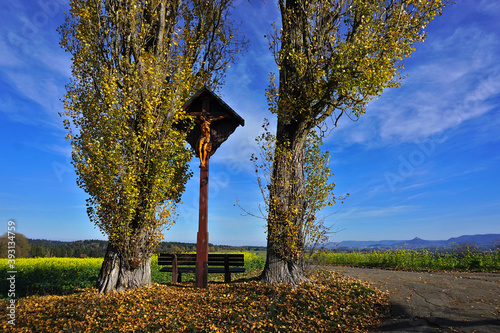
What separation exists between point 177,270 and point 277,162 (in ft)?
16.9

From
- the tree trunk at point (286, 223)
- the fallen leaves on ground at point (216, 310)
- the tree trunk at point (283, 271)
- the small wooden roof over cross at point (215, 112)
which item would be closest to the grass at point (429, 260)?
the tree trunk at point (283, 271)

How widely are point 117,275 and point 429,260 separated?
14.8 meters

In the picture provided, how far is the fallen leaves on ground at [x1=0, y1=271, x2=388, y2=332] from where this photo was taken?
21.6 ft

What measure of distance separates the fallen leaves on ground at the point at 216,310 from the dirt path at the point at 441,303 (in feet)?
1.69

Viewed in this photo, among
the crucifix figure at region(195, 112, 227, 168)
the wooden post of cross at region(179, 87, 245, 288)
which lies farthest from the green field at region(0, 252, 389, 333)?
the crucifix figure at region(195, 112, 227, 168)

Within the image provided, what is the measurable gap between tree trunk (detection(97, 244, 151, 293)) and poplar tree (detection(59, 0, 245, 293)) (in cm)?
3

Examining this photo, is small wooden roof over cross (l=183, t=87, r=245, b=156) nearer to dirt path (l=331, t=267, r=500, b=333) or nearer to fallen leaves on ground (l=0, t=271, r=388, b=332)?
fallen leaves on ground (l=0, t=271, r=388, b=332)

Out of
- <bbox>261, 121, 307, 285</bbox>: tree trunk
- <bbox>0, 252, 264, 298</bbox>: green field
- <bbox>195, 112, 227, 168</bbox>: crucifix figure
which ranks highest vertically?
<bbox>195, 112, 227, 168</bbox>: crucifix figure

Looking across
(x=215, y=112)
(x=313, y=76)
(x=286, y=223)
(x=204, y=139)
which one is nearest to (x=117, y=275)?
(x=204, y=139)

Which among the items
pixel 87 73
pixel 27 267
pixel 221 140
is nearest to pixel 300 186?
pixel 221 140

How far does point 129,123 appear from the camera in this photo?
973cm

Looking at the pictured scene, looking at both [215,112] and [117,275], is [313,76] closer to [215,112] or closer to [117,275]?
[215,112]

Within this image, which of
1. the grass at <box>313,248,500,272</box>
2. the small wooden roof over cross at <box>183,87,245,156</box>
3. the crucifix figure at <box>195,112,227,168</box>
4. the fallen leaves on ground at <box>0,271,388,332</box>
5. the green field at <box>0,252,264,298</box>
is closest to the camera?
the fallen leaves on ground at <box>0,271,388,332</box>

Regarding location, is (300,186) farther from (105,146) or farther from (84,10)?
(84,10)
